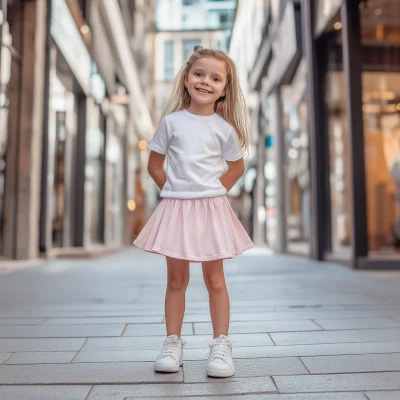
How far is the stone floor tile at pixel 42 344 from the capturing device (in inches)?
99.3

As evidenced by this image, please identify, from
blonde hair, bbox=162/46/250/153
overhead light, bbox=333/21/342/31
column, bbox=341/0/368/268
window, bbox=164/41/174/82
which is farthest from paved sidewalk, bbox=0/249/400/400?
window, bbox=164/41/174/82

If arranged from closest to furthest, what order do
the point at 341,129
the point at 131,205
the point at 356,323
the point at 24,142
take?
the point at 356,323 < the point at 341,129 < the point at 24,142 < the point at 131,205

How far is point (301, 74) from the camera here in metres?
9.86

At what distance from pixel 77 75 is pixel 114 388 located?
9.66m

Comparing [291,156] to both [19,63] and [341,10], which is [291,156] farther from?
[19,63]

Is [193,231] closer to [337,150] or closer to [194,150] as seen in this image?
[194,150]

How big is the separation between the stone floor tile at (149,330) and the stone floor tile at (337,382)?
1.02 meters

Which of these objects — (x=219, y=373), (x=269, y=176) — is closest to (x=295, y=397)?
(x=219, y=373)

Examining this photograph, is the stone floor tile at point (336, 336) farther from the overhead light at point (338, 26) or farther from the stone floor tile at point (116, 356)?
the overhead light at point (338, 26)

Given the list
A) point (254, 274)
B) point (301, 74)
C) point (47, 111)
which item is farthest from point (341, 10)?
point (47, 111)

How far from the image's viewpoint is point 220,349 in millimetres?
2129

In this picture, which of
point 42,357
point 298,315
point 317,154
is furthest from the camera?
point 317,154

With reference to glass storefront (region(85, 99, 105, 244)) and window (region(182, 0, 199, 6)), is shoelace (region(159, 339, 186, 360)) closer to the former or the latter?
glass storefront (region(85, 99, 105, 244))

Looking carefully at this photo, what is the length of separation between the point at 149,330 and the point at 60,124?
800cm
